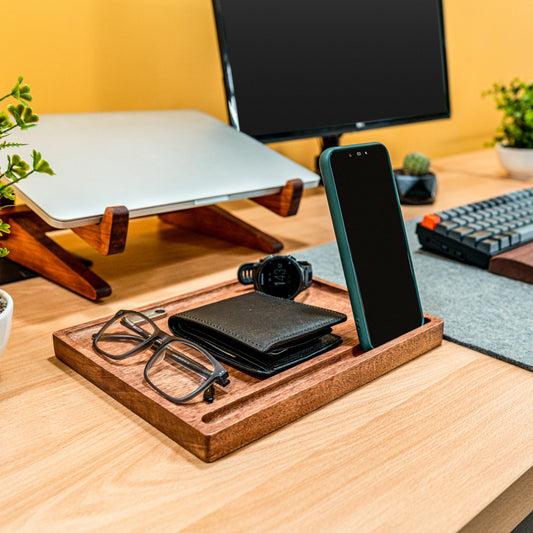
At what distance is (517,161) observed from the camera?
4.36ft

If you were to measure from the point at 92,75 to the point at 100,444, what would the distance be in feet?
2.46

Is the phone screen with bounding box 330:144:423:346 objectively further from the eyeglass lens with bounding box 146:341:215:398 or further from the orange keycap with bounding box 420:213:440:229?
the orange keycap with bounding box 420:213:440:229

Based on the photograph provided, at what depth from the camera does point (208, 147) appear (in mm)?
853

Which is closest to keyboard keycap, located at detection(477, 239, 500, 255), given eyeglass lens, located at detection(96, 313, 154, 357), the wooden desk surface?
the wooden desk surface

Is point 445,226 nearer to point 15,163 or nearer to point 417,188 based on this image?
point 417,188

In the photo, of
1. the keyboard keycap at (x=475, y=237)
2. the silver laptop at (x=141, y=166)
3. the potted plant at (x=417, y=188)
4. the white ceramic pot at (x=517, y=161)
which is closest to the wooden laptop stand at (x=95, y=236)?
the silver laptop at (x=141, y=166)

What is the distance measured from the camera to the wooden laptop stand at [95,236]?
64 cm

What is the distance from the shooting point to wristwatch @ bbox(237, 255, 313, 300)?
63cm

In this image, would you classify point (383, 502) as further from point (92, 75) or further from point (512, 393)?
point (92, 75)

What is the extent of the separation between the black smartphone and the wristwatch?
11 centimetres

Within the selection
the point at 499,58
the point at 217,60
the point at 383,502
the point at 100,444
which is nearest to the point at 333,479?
the point at 383,502

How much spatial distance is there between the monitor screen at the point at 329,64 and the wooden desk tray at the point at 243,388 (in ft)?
1.67

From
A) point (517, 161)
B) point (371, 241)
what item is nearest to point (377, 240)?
point (371, 241)

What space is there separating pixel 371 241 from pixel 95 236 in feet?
1.03
